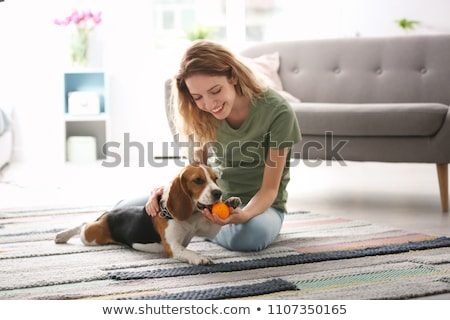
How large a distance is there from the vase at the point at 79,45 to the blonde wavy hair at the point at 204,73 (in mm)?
3542

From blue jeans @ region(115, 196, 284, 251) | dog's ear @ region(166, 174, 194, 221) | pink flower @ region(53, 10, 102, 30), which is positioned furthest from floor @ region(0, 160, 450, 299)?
pink flower @ region(53, 10, 102, 30)

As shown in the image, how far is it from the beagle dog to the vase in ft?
11.8

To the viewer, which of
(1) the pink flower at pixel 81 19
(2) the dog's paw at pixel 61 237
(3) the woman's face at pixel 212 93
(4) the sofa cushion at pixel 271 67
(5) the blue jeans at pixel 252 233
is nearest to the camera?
(3) the woman's face at pixel 212 93

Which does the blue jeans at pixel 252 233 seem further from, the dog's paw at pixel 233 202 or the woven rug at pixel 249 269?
the dog's paw at pixel 233 202

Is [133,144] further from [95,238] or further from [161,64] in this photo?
[95,238]

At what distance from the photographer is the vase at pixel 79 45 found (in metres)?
5.75

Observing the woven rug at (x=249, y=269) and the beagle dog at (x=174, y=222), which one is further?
the beagle dog at (x=174, y=222)

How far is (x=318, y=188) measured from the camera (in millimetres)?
4176

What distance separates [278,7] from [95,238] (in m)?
4.23

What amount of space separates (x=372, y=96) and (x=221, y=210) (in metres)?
2.23


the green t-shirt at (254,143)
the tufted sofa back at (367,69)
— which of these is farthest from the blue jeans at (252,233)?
the tufted sofa back at (367,69)

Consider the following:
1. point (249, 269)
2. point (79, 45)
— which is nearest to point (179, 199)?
point (249, 269)

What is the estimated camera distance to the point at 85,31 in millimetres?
5762

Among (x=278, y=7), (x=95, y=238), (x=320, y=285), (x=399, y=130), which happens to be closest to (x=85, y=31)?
(x=278, y=7)
